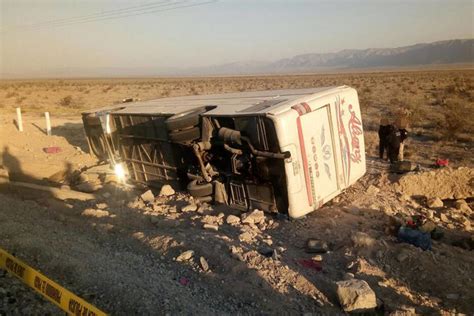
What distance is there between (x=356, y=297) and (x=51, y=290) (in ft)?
9.65

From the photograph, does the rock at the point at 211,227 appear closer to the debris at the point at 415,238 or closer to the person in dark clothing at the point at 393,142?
the debris at the point at 415,238

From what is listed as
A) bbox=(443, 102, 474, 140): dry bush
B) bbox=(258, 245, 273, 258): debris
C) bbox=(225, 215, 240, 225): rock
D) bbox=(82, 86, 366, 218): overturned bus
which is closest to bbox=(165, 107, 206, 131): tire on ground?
bbox=(82, 86, 366, 218): overturned bus

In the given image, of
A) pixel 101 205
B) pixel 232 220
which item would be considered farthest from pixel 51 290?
pixel 101 205

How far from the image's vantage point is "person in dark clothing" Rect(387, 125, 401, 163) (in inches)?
406

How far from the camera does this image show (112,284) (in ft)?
15.3

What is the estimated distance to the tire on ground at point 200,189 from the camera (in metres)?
7.46

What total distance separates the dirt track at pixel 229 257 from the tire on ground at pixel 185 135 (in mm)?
1344

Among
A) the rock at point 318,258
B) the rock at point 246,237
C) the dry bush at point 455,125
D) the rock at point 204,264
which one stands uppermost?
the rock at point 204,264

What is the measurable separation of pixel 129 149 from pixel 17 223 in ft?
11.8

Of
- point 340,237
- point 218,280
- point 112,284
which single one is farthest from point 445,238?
point 112,284

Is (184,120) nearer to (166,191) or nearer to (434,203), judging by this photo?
(166,191)

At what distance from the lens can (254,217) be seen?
22.5ft

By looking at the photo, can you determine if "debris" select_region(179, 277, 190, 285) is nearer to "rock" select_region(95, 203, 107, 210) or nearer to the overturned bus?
the overturned bus

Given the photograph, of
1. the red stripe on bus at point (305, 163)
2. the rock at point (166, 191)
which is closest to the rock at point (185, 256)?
the red stripe on bus at point (305, 163)
